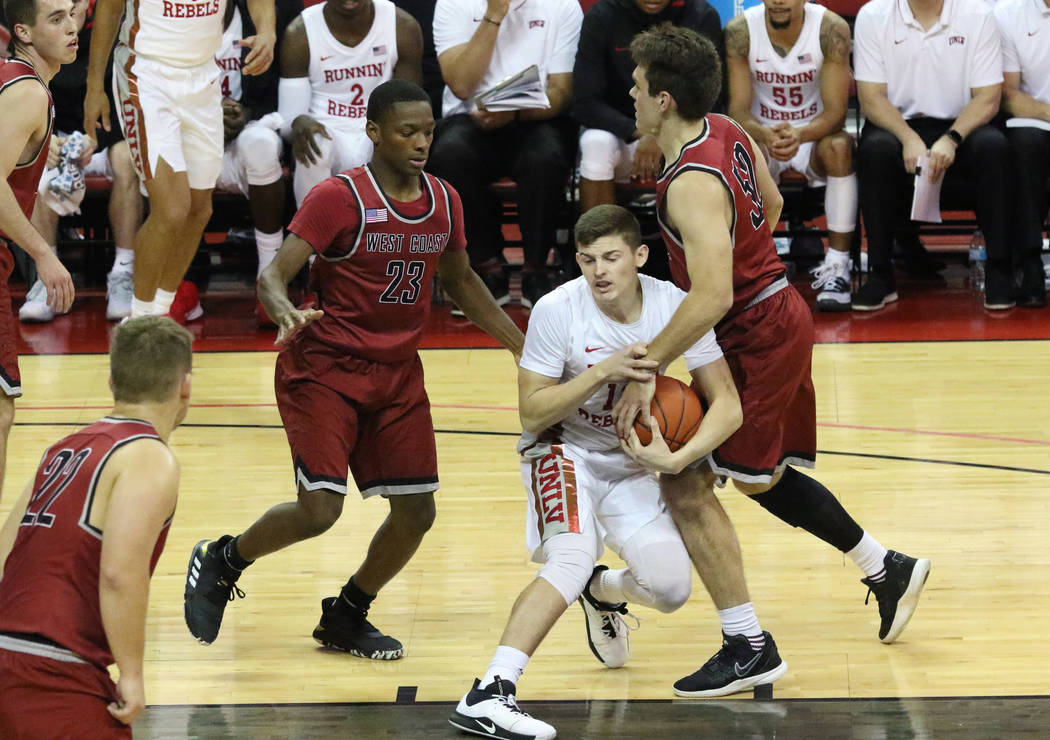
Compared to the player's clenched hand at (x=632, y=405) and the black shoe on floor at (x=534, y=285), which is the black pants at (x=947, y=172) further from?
the player's clenched hand at (x=632, y=405)

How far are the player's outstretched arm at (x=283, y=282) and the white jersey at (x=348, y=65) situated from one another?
14.6ft

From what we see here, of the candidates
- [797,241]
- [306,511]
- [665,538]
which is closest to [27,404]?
[306,511]

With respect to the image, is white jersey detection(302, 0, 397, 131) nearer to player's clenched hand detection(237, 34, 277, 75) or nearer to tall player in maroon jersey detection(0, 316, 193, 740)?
player's clenched hand detection(237, 34, 277, 75)

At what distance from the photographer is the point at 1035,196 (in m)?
8.70

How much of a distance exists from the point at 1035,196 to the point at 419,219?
5.14 m

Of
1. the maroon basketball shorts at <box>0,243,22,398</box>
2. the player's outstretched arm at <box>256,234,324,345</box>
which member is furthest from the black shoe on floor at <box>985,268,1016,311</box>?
the maroon basketball shorts at <box>0,243,22,398</box>

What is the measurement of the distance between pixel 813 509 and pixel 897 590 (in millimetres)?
342

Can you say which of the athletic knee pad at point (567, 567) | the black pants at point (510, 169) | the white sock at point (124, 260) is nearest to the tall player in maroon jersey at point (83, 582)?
the athletic knee pad at point (567, 567)

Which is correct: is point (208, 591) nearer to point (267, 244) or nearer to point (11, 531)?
point (11, 531)

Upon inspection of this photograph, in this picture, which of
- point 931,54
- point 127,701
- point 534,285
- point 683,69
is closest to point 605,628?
point 683,69

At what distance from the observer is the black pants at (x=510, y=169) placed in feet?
28.7

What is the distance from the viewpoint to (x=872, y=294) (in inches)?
356

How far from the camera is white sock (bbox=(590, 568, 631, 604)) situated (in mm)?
4430

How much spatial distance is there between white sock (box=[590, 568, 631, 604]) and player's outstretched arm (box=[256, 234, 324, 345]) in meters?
1.08
